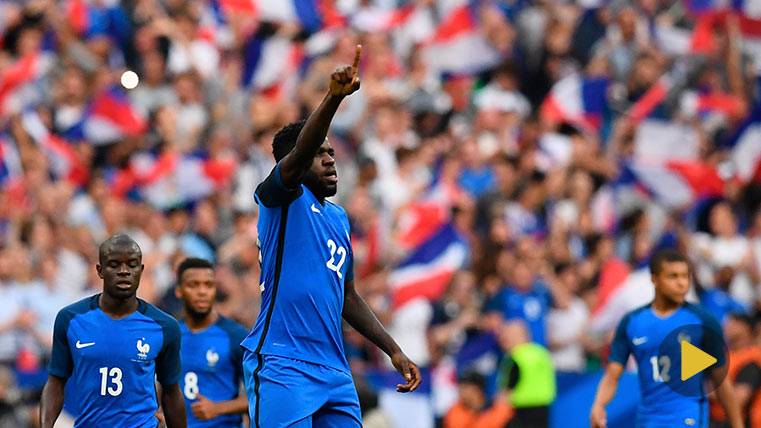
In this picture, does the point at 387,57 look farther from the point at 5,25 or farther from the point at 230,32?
the point at 5,25

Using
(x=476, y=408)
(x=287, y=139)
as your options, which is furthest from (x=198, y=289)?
(x=476, y=408)

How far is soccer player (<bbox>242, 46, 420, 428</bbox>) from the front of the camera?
838 centimetres

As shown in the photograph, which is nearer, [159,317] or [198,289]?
[159,317]

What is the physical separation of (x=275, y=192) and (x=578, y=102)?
40.2 ft

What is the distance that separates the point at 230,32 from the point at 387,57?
2.01 m

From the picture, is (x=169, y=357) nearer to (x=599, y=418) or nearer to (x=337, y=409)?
(x=337, y=409)

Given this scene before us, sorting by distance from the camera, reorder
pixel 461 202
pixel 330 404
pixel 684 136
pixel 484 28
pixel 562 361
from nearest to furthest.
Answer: pixel 330 404 → pixel 562 361 → pixel 461 202 → pixel 684 136 → pixel 484 28

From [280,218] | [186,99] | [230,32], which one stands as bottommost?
[280,218]

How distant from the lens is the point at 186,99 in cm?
1900

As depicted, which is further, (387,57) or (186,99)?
(387,57)

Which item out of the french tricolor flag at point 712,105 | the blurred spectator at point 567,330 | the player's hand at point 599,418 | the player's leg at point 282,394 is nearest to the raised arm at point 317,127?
the player's leg at point 282,394

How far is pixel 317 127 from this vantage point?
7934 millimetres

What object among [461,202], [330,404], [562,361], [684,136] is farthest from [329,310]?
[684,136]

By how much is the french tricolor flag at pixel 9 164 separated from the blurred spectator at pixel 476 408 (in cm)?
595
